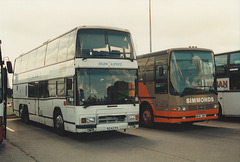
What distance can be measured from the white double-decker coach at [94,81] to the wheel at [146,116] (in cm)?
298

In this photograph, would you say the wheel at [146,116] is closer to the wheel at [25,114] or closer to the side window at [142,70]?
the side window at [142,70]

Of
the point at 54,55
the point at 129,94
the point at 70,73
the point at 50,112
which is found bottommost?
the point at 50,112

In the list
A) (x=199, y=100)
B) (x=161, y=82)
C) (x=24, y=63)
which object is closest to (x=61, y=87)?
(x=161, y=82)

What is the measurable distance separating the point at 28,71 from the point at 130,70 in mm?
7250

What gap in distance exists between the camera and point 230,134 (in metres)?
11.2

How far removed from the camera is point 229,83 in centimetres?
1548

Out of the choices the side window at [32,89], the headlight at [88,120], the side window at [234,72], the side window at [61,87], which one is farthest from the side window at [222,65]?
the side window at [32,89]

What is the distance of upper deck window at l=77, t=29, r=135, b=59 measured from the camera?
10211 millimetres

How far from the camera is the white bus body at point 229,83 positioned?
49.8ft

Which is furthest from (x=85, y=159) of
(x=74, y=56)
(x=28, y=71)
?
(x=28, y=71)

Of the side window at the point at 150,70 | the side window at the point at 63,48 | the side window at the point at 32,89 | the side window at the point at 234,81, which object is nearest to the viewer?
the side window at the point at 63,48

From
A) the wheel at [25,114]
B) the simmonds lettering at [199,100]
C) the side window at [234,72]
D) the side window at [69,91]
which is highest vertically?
the side window at [234,72]

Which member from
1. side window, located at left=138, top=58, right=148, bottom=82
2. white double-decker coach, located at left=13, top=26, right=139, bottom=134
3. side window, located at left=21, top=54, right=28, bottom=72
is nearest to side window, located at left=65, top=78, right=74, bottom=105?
white double-decker coach, located at left=13, top=26, right=139, bottom=134

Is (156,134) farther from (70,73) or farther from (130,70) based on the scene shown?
(70,73)
